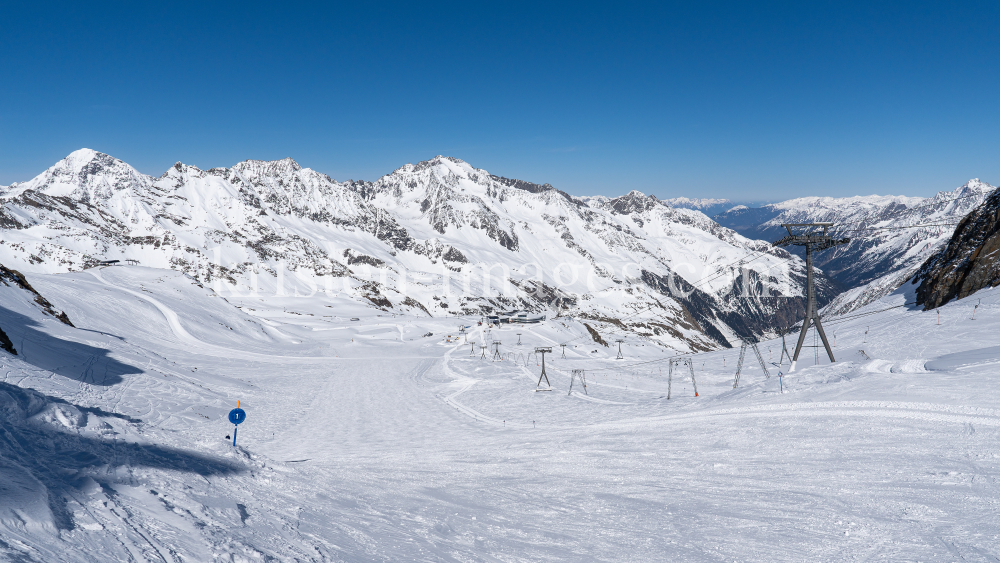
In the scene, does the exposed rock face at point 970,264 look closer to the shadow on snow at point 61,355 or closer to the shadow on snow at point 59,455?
the shadow on snow at point 59,455

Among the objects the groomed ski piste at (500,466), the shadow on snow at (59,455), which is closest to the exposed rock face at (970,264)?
the groomed ski piste at (500,466)

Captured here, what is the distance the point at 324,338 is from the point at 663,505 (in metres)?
70.2

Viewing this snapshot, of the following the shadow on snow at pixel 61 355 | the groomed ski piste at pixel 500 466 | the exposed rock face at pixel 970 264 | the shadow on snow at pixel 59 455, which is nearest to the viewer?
the shadow on snow at pixel 59 455

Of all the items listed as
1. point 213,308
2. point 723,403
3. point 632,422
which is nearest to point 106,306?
point 213,308

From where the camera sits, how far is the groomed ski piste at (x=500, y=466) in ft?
26.2

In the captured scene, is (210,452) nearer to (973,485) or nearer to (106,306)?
(973,485)

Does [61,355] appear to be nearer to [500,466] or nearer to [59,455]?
[59,455]

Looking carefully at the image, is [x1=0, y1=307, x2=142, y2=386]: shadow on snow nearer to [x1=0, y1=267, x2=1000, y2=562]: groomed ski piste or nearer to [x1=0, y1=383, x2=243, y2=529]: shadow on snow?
[x1=0, y1=267, x2=1000, y2=562]: groomed ski piste

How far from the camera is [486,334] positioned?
8700 cm

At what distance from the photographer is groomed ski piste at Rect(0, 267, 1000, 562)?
7980mm

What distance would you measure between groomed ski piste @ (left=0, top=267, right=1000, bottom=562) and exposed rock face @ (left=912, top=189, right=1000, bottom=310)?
19.9 metres

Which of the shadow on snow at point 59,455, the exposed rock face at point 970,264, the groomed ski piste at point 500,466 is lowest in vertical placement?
the groomed ski piste at point 500,466

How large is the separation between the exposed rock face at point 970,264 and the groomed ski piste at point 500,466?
65.4 feet

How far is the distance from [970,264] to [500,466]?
60699mm
